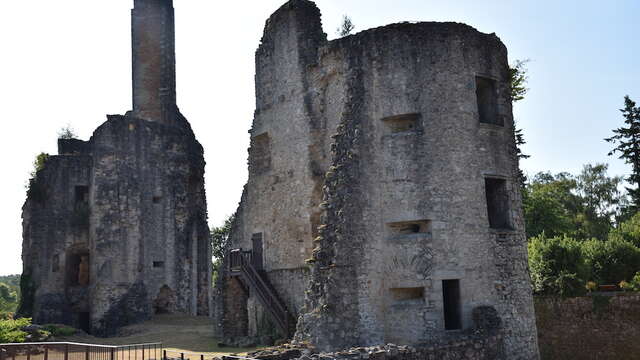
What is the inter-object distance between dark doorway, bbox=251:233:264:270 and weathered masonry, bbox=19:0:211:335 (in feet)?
28.2

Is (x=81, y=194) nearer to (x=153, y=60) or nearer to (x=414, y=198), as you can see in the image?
(x=153, y=60)

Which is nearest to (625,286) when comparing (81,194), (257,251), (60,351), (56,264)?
(257,251)

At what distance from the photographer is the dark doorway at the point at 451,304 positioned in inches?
628

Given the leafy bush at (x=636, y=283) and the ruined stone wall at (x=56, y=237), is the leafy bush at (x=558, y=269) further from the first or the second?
the ruined stone wall at (x=56, y=237)

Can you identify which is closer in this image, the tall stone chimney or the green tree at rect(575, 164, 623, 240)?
the tall stone chimney

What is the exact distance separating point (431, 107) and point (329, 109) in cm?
351

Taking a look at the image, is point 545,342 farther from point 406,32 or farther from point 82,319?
point 82,319

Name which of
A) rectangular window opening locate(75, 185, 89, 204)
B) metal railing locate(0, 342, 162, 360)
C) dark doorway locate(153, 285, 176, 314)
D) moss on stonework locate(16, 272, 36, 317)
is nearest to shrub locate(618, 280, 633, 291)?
metal railing locate(0, 342, 162, 360)

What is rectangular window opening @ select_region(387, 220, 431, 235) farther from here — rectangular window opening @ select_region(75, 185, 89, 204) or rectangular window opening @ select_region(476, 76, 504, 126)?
rectangular window opening @ select_region(75, 185, 89, 204)

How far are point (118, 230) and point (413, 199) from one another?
53.4ft

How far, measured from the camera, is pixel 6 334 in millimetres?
19016

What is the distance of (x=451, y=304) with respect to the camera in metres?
16.2

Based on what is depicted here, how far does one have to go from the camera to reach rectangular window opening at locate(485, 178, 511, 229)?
17297 millimetres

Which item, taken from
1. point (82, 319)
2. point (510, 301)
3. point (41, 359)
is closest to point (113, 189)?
point (82, 319)
